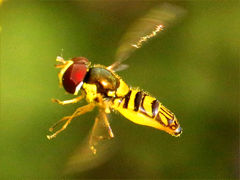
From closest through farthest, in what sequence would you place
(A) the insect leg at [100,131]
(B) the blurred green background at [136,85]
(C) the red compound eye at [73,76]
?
(C) the red compound eye at [73,76], (A) the insect leg at [100,131], (B) the blurred green background at [136,85]

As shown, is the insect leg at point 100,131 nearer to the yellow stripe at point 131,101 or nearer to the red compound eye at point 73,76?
the yellow stripe at point 131,101

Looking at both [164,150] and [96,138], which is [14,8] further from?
[96,138]

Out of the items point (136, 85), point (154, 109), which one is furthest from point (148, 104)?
point (136, 85)

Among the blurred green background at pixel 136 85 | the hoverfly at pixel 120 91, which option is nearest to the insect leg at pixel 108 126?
the hoverfly at pixel 120 91

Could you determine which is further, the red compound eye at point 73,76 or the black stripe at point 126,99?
the black stripe at point 126,99

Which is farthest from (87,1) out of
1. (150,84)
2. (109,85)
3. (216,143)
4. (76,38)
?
(109,85)

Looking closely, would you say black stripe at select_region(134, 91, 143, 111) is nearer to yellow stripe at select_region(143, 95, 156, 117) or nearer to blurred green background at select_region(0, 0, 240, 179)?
yellow stripe at select_region(143, 95, 156, 117)

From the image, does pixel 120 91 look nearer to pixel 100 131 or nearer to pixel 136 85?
pixel 100 131

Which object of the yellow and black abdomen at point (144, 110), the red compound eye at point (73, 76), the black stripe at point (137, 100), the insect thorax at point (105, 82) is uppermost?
the red compound eye at point (73, 76)
